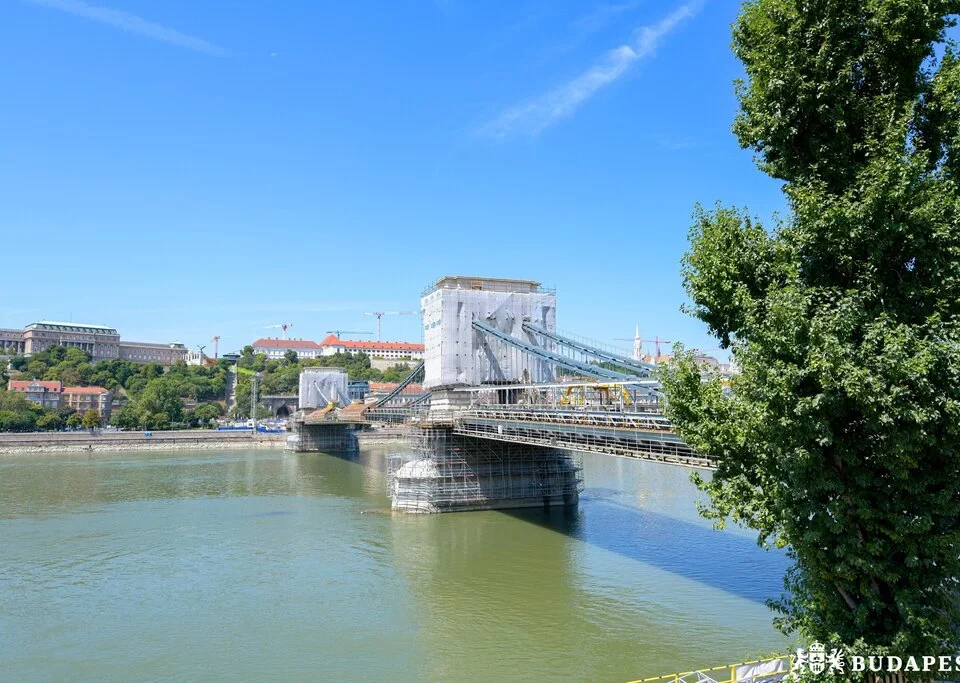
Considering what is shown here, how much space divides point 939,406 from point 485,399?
103 ft

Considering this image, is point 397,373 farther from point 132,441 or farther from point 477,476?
point 477,476

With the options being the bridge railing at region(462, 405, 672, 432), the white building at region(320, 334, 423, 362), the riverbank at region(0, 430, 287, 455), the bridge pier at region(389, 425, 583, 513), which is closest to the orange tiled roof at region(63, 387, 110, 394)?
the riverbank at region(0, 430, 287, 455)

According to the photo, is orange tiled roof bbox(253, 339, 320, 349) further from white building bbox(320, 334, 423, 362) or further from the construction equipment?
the construction equipment

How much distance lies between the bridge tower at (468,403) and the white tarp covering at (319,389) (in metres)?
61.7

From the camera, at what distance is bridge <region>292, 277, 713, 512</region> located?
24406 millimetres

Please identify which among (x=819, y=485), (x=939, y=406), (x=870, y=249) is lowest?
(x=819, y=485)

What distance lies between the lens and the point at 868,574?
26.5 ft

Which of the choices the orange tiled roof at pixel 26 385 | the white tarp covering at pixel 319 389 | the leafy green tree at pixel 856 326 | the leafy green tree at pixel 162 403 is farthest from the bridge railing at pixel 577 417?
the orange tiled roof at pixel 26 385

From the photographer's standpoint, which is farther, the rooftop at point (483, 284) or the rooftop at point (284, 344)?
the rooftop at point (284, 344)

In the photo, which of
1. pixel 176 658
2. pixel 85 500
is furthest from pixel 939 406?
pixel 85 500

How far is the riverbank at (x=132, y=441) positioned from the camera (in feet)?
245

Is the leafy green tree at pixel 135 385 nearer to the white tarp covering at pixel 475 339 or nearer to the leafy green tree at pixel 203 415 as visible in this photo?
the leafy green tree at pixel 203 415

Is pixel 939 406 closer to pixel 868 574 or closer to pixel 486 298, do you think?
pixel 868 574

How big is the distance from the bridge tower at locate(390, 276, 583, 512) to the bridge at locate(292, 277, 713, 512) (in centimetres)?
6
